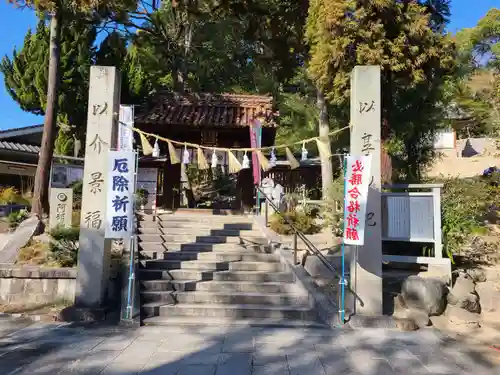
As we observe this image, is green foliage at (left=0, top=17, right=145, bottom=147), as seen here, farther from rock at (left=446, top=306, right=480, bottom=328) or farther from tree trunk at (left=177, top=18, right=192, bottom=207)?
rock at (left=446, top=306, right=480, bottom=328)

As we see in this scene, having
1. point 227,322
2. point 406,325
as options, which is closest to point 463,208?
point 406,325

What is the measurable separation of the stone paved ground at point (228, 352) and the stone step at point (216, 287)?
4.76ft

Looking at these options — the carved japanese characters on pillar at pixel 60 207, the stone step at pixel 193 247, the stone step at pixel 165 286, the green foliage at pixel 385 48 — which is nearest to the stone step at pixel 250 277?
the stone step at pixel 165 286

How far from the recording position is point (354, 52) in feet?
36.6

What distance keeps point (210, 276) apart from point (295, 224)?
418 cm

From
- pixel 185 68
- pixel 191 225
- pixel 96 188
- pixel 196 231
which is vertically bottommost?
pixel 196 231

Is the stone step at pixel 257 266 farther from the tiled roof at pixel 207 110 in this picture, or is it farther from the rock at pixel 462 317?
the tiled roof at pixel 207 110

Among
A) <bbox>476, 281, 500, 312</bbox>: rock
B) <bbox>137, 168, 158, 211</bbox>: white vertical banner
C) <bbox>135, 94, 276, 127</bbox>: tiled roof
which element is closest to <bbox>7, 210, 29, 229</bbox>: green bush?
<bbox>137, 168, 158, 211</bbox>: white vertical banner

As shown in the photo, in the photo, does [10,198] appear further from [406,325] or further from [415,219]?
[406,325]

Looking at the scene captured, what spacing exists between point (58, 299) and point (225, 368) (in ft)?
16.3

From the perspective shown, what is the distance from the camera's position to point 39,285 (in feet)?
27.1

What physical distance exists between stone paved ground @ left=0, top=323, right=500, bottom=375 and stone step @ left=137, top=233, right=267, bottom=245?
367 cm

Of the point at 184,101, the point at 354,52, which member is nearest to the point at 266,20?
the point at 184,101

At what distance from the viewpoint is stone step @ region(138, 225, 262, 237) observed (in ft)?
35.3
